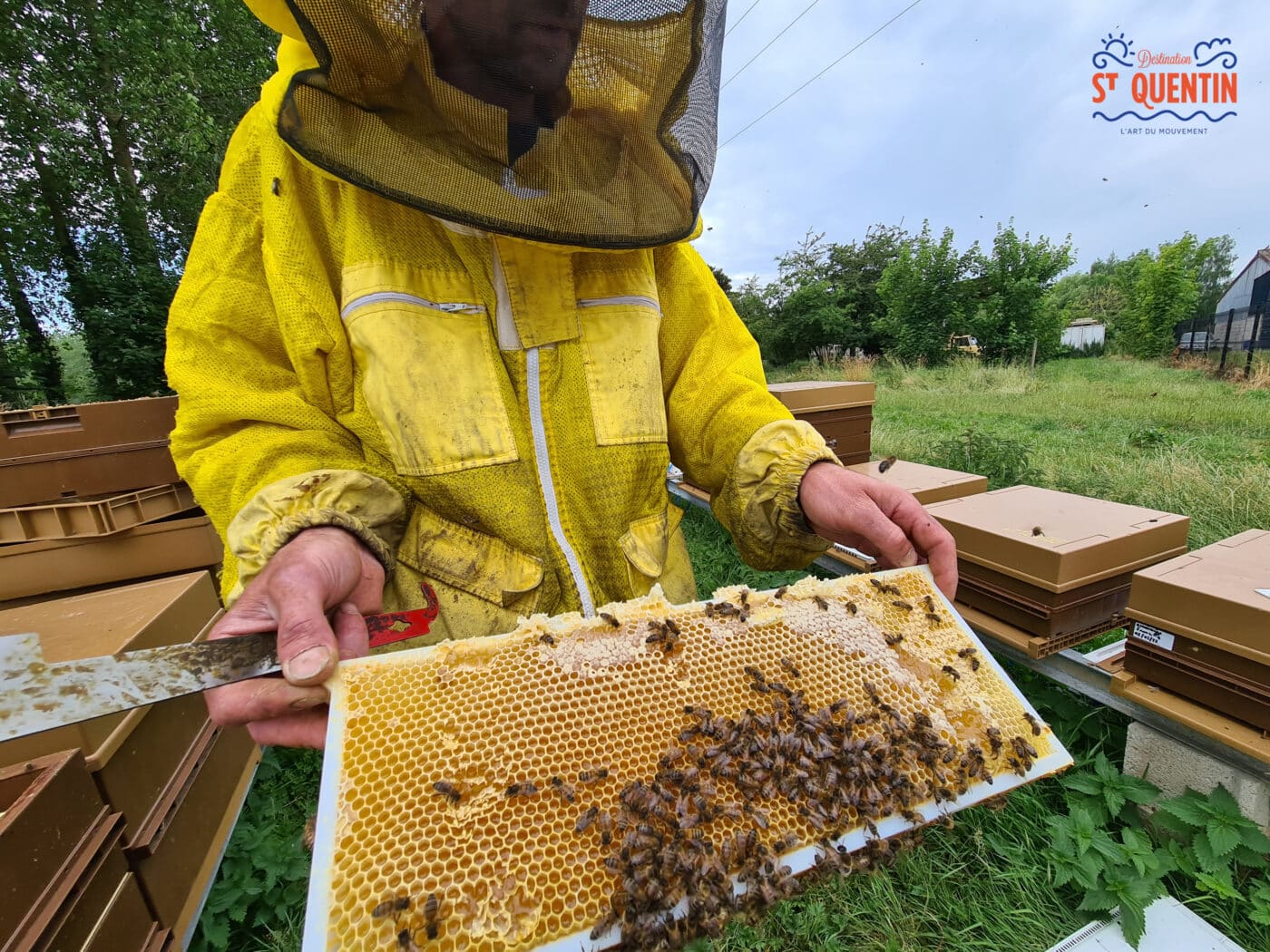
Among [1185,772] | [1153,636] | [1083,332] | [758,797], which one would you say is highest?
[758,797]

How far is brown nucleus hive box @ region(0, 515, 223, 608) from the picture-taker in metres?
3.19

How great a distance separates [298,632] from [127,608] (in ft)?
6.18

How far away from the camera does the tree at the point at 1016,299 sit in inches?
771

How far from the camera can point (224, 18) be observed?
12.9 meters

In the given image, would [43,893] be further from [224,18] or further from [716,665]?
[224,18]

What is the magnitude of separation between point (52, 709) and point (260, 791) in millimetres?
2518

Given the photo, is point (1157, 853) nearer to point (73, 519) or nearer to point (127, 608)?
point (127, 608)

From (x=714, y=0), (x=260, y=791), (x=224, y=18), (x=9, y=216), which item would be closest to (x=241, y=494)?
(x=714, y=0)

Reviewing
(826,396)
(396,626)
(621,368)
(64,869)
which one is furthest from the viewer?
(826,396)

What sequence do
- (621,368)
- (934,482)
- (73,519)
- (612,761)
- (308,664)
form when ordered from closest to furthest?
1. (308,664)
2. (612,761)
3. (621,368)
4. (73,519)
5. (934,482)

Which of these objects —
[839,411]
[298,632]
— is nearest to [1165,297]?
[839,411]

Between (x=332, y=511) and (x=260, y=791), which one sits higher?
(x=332, y=511)

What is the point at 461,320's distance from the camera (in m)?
1.74

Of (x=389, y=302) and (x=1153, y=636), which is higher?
(x=389, y=302)
